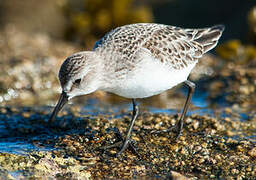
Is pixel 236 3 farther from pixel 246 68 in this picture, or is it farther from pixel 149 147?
pixel 149 147

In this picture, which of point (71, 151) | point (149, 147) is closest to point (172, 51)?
point (149, 147)

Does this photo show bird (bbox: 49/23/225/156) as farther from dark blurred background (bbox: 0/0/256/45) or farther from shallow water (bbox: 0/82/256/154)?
dark blurred background (bbox: 0/0/256/45)

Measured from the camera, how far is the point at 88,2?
11.6m

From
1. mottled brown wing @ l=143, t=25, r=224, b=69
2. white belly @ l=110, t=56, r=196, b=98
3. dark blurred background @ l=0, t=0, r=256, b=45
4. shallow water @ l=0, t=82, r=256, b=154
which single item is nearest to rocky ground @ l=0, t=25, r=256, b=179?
shallow water @ l=0, t=82, r=256, b=154

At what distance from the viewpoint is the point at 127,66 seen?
15.1ft

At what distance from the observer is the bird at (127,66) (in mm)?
4574

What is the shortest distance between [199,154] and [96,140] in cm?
146

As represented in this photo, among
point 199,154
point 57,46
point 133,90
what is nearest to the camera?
point 133,90

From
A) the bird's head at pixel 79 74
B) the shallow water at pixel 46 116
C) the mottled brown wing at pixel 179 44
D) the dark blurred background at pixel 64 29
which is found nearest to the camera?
the bird's head at pixel 79 74

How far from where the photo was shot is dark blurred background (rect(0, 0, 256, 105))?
8.39 metres

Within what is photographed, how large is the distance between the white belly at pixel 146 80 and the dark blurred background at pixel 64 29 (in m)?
3.47

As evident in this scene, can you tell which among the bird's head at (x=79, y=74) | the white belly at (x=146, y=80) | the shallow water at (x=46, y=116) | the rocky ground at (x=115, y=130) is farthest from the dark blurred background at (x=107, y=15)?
the bird's head at (x=79, y=74)

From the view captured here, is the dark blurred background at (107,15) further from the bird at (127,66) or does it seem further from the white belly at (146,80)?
the white belly at (146,80)

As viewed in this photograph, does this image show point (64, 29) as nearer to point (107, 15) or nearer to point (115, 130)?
point (107, 15)
